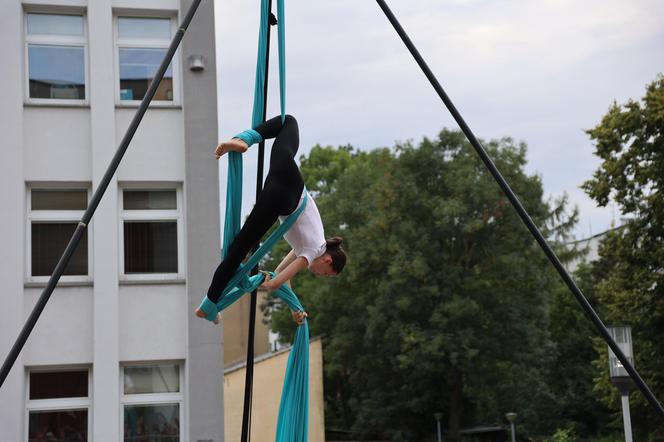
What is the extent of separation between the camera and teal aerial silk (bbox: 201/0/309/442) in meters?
5.16

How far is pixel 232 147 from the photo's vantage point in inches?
198

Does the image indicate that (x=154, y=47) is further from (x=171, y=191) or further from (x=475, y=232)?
(x=475, y=232)

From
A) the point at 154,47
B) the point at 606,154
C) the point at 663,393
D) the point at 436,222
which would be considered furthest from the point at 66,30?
the point at 436,222

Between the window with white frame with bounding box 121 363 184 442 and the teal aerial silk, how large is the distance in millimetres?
7168

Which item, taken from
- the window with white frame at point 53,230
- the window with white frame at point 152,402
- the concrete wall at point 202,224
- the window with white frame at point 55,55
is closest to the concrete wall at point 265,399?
A: the window with white frame at point 152,402

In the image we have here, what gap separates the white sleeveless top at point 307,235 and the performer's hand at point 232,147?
420 mm

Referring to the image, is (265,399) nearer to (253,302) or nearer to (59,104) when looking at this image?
(59,104)

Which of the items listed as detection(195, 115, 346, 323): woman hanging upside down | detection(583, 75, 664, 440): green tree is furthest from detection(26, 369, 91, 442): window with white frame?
detection(583, 75, 664, 440): green tree

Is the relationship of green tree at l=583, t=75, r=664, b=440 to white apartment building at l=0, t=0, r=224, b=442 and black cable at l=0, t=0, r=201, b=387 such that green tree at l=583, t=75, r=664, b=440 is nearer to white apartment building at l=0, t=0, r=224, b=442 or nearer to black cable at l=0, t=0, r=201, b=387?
white apartment building at l=0, t=0, r=224, b=442

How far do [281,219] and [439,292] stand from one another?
76.5ft

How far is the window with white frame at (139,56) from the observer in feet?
43.1

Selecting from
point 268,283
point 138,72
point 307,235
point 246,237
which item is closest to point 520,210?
point 307,235

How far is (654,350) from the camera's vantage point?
20.0m

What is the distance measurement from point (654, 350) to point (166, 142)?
12.1 metres
